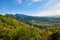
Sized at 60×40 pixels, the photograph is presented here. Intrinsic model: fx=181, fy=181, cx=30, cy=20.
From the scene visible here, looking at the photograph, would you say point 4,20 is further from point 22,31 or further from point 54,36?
point 54,36

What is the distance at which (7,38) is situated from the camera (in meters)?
71.5

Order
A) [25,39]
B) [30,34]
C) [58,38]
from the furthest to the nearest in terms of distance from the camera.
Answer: [30,34] < [25,39] < [58,38]

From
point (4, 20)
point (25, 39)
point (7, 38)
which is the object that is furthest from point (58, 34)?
point (4, 20)

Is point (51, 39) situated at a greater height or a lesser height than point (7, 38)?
greater

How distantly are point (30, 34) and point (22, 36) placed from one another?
4878 mm

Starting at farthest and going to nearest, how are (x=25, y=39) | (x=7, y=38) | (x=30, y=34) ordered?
(x=7, y=38) < (x=30, y=34) < (x=25, y=39)

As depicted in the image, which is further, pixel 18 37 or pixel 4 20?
pixel 4 20

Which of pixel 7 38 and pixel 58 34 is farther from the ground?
pixel 58 34

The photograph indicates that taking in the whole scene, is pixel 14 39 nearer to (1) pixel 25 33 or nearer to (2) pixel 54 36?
(1) pixel 25 33

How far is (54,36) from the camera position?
46.8m

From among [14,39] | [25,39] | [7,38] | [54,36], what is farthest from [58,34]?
[7,38]

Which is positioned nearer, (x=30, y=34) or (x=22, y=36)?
(x=22, y=36)

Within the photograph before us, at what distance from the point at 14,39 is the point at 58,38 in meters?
25.0

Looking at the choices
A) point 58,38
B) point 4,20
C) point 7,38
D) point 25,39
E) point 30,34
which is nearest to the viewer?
point 58,38
